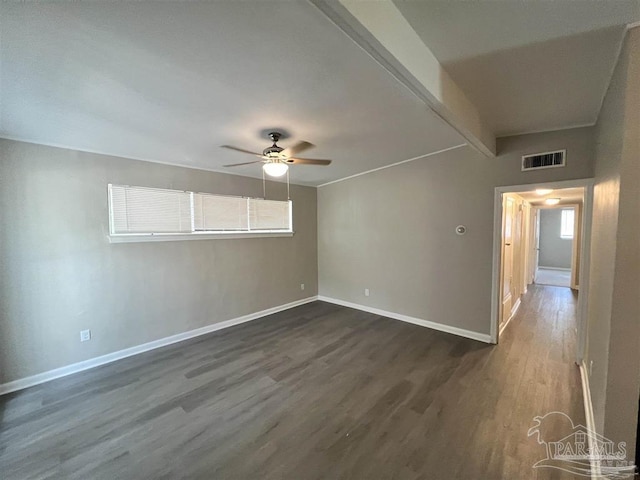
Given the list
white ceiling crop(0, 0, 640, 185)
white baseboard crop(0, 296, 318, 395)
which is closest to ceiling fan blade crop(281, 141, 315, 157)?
white ceiling crop(0, 0, 640, 185)

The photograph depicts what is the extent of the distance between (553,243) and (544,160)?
28.2ft

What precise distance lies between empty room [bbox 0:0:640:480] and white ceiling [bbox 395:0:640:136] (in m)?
0.02

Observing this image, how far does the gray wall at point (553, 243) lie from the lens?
925cm

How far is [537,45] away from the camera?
169 cm

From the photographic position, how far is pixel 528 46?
1699mm

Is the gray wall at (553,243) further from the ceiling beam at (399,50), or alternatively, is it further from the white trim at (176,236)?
the white trim at (176,236)

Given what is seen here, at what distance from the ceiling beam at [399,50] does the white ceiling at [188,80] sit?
0.79ft

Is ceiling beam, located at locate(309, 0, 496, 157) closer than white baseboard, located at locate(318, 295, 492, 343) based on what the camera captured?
Yes

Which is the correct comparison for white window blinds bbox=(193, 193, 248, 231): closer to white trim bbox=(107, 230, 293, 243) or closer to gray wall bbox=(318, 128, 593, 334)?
white trim bbox=(107, 230, 293, 243)

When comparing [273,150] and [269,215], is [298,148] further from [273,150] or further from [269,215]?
[269,215]

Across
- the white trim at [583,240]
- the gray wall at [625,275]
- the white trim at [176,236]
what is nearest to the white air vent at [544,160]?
the white trim at [583,240]

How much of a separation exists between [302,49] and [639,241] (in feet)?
7.25

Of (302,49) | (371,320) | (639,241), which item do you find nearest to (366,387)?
(371,320)

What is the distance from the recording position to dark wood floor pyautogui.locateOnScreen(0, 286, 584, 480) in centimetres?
183
